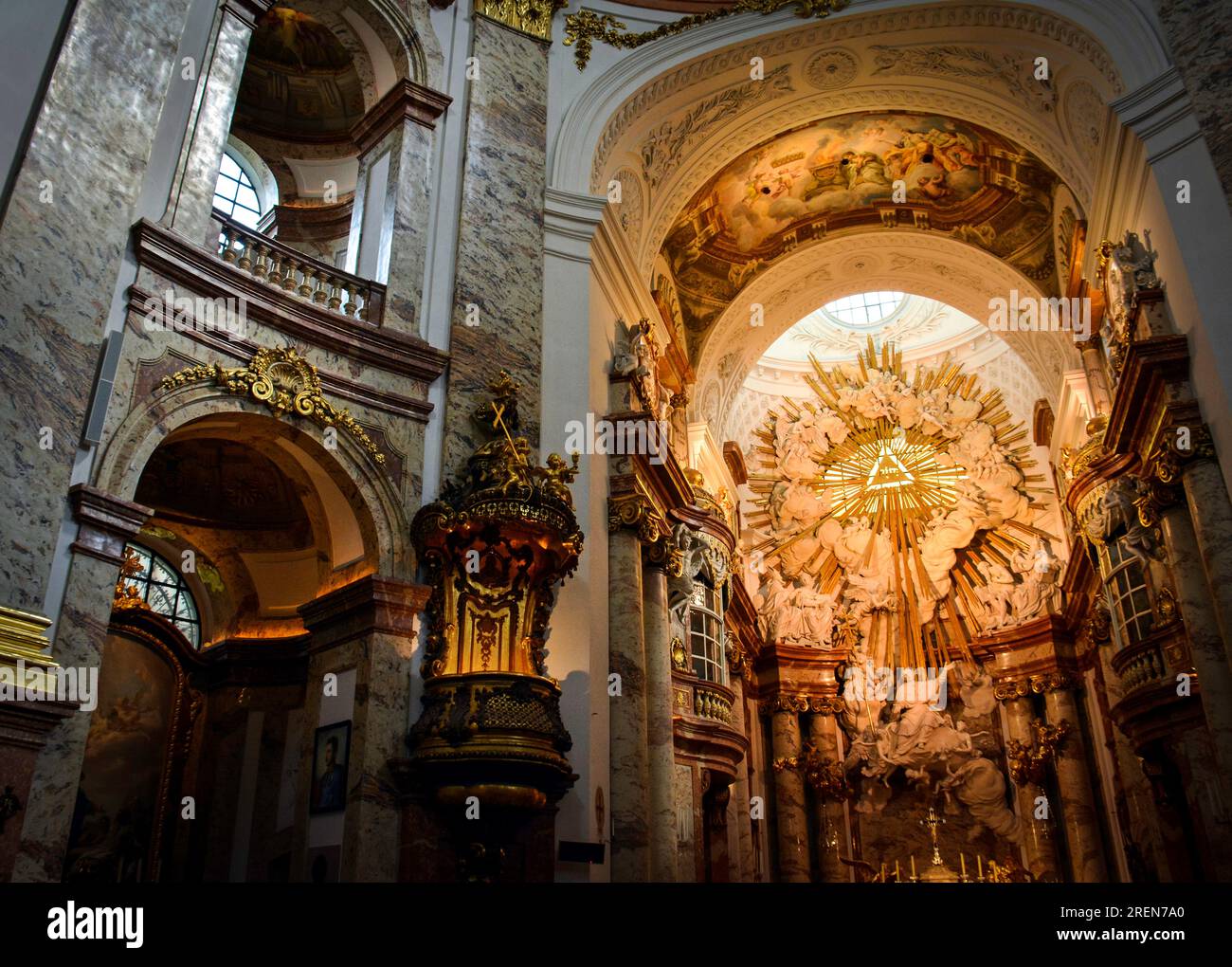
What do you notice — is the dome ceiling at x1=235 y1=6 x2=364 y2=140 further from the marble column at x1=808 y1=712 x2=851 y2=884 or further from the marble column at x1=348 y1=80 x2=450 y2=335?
the marble column at x1=808 y1=712 x2=851 y2=884

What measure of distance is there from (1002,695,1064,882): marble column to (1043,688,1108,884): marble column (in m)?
0.25

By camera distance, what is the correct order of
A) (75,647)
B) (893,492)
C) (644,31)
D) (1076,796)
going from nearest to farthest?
1. (75,647)
2. (644,31)
3. (1076,796)
4. (893,492)

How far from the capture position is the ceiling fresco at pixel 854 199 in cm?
1391

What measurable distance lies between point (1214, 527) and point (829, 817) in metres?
9.11

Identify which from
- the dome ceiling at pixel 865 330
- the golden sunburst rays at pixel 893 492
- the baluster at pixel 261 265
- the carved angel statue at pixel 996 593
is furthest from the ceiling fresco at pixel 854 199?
the baluster at pixel 261 265

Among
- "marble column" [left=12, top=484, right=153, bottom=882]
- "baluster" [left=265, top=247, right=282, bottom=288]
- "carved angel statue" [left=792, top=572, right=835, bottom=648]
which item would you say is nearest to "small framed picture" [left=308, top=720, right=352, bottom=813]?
"marble column" [left=12, top=484, right=153, bottom=882]

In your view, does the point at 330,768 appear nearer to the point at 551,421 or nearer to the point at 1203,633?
the point at 551,421

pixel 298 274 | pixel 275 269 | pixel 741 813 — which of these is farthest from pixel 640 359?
pixel 741 813

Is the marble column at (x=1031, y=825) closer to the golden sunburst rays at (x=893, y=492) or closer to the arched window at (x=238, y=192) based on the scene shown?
the golden sunburst rays at (x=893, y=492)

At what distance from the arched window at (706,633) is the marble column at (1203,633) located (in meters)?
5.01

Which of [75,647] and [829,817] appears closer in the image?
[75,647]

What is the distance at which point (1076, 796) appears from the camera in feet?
50.7

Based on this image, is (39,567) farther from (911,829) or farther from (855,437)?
(855,437)
